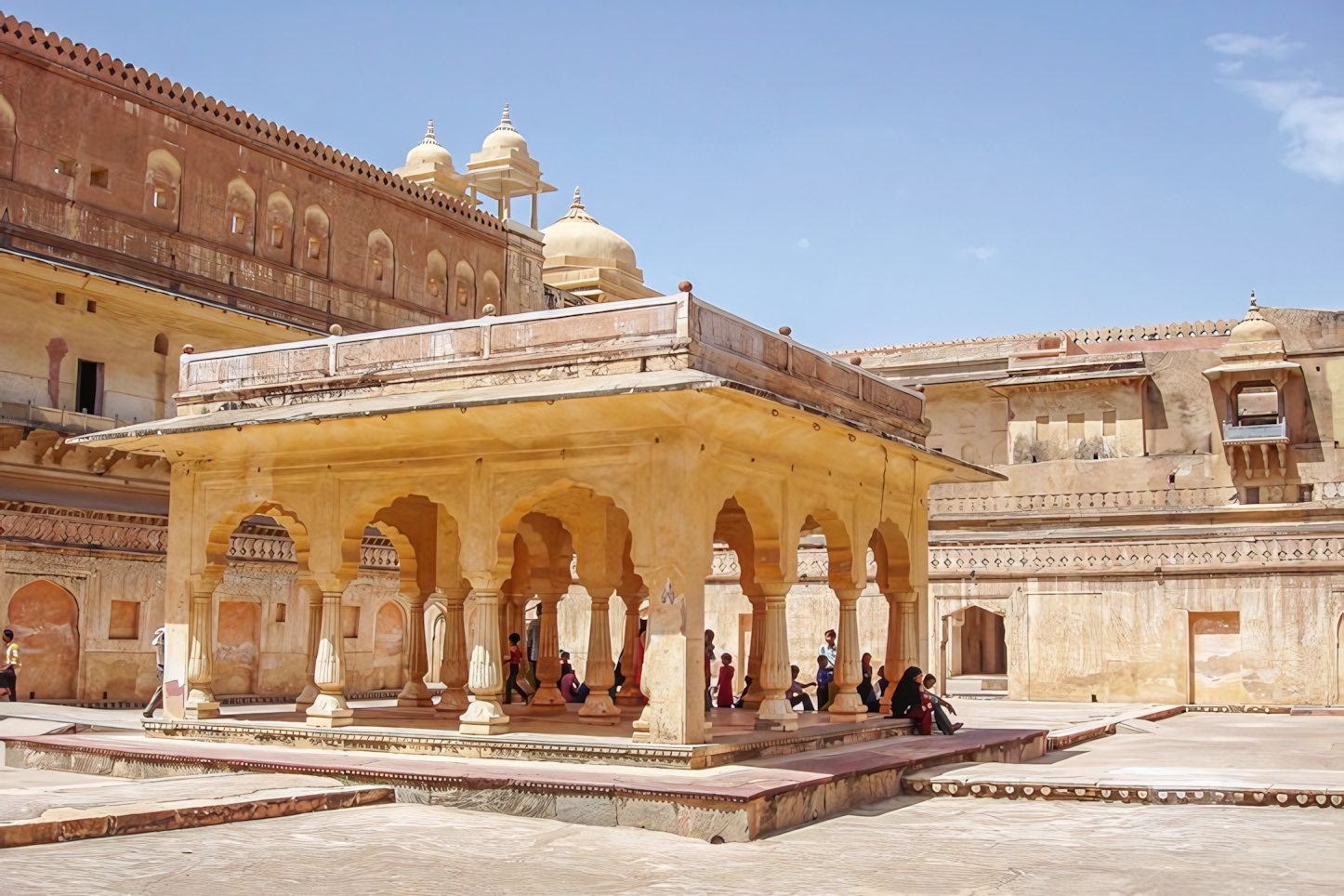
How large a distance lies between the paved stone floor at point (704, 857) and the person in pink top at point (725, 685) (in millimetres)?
6173

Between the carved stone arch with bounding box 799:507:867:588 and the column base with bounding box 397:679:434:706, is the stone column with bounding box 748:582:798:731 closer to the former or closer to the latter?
the carved stone arch with bounding box 799:507:867:588

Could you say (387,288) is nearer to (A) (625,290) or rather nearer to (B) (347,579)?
(A) (625,290)

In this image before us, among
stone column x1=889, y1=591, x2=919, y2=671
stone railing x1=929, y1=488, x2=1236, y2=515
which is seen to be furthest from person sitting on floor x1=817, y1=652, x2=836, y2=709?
stone railing x1=929, y1=488, x2=1236, y2=515

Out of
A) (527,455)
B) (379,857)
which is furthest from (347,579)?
(379,857)

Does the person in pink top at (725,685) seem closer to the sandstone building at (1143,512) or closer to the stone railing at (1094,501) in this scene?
the sandstone building at (1143,512)

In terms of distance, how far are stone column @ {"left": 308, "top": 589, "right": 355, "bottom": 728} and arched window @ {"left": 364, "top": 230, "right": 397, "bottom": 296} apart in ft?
45.2

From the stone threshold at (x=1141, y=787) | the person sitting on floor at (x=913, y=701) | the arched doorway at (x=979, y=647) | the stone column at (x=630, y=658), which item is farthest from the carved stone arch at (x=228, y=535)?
the arched doorway at (x=979, y=647)

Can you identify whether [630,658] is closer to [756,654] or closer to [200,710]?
[756,654]

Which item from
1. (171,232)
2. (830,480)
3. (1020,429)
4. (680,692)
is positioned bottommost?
(680,692)

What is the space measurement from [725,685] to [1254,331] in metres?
15.8

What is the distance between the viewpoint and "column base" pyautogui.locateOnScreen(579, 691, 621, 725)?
1380 cm

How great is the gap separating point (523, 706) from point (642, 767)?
5.51 meters

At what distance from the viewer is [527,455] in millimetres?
12070

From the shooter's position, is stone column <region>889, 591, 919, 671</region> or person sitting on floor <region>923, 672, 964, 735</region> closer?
person sitting on floor <region>923, 672, 964, 735</region>
